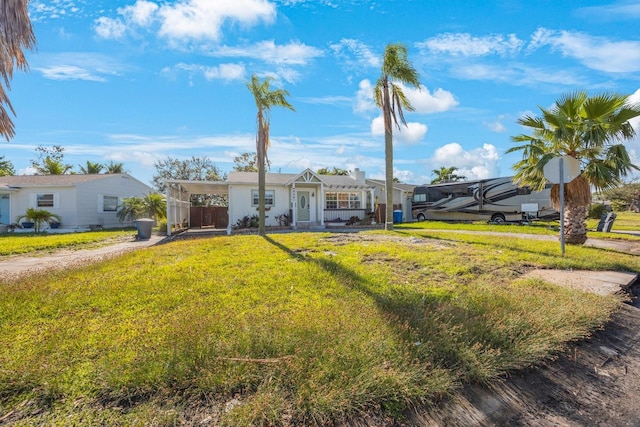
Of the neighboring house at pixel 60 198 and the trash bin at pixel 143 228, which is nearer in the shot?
the trash bin at pixel 143 228

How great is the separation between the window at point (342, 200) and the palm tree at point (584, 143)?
13869 millimetres

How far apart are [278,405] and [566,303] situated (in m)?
4.28

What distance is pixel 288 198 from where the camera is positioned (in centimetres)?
2006

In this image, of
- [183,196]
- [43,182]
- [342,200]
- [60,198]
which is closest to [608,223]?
[342,200]

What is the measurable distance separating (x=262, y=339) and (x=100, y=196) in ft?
76.5

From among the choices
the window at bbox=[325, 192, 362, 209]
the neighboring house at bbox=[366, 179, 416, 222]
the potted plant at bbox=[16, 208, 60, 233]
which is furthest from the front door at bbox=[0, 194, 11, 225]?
the neighboring house at bbox=[366, 179, 416, 222]

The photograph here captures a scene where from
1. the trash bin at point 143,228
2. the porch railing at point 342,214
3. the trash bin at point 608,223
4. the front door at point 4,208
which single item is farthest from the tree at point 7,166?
the trash bin at point 608,223

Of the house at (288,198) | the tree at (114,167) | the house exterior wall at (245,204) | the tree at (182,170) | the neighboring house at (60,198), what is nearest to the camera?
the house exterior wall at (245,204)

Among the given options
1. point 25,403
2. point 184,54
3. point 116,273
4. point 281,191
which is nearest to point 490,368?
point 25,403

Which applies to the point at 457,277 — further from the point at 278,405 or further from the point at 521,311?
the point at 278,405

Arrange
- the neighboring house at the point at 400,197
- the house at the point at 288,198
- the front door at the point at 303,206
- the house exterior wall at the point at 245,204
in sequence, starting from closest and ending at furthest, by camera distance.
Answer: the house exterior wall at the point at 245,204 → the house at the point at 288,198 → the front door at the point at 303,206 → the neighboring house at the point at 400,197

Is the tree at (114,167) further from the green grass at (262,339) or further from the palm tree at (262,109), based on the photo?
the green grass at (262,339)

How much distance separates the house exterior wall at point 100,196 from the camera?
20047 mm

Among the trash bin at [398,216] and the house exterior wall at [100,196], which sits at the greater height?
the house exterior wall at [100,196]
